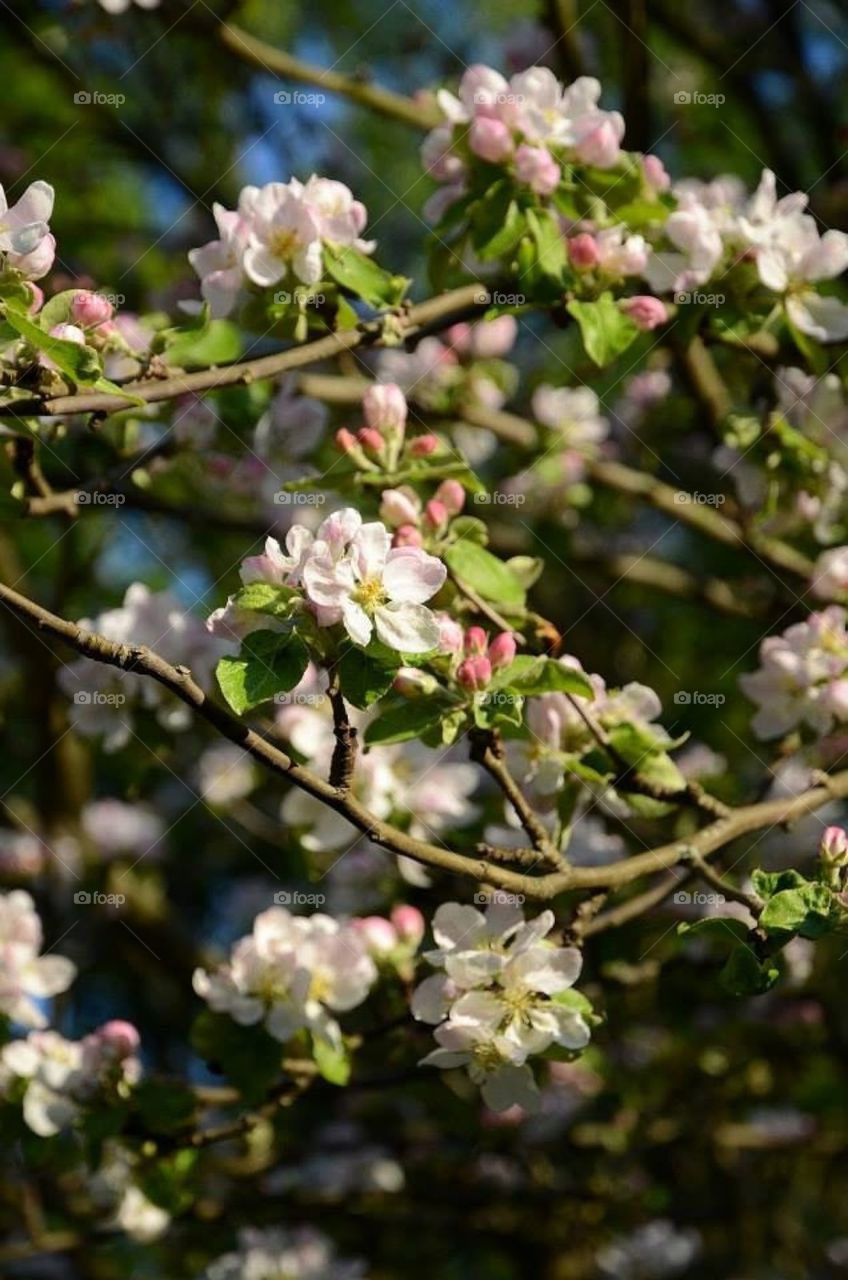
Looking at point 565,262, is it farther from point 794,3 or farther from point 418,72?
point 418,72

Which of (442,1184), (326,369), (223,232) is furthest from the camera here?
(326,369)

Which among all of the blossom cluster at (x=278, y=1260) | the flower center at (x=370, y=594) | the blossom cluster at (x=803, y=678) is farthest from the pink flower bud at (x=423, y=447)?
the blossom cluster at (x=278, y=1260)

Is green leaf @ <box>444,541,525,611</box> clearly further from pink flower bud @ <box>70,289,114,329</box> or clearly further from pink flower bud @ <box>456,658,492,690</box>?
pink flower bud @ <box>70,289,114,329</box>

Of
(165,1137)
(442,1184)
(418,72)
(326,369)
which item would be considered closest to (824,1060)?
(442,1184)

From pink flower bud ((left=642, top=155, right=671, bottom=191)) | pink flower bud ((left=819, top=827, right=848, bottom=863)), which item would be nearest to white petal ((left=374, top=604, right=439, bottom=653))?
pink flower bud ((left=819, top=827, right=848, bottom=863))

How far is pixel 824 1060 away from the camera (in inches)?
128

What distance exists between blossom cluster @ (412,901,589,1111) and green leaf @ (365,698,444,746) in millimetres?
204

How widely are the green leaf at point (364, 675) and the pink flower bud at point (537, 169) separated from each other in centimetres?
75

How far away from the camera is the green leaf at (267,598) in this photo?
4.87 feet

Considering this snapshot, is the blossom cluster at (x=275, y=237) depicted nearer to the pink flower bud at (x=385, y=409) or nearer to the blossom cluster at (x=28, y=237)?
the pink flower bud at (x=385, y=409)

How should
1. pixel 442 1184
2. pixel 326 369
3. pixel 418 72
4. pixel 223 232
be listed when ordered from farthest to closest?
1. pixel 418 72
2. pixel 326 369
3. pixel 442 1184
4. pixel 223 232

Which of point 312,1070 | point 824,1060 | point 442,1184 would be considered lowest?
point 442,1184

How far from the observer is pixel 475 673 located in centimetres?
161

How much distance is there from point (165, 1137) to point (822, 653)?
107cm
